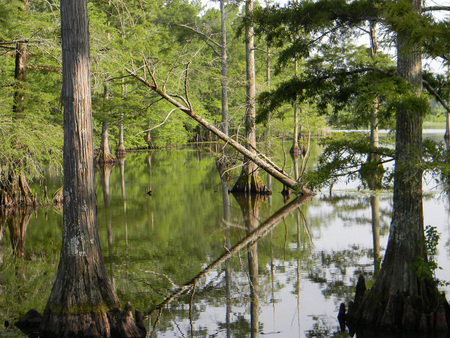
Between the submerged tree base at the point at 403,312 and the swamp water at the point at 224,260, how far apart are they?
434 mm

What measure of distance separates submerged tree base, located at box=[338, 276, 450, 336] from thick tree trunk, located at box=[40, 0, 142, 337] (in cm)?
306

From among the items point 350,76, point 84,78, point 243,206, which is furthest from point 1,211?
point 350,76

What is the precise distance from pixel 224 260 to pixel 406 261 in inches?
178

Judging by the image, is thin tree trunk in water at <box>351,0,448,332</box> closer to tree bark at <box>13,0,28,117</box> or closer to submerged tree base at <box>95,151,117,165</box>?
tree bark at <box>13,0,28,117</box>

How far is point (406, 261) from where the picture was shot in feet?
21.9

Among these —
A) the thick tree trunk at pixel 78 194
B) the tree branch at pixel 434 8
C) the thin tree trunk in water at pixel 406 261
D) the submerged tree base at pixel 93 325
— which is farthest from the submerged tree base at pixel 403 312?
the tree branch at pixel 434 8

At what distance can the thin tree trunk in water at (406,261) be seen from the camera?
650cm

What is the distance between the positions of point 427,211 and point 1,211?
12097 millimetres

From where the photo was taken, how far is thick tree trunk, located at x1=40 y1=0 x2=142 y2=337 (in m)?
6.56

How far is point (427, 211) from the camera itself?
51.0ft

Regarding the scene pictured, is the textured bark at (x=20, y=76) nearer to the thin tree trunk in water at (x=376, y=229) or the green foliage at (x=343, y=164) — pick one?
the thin tree trunk in water at (x=376, y=229)

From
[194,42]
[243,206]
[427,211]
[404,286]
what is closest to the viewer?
[404,286]

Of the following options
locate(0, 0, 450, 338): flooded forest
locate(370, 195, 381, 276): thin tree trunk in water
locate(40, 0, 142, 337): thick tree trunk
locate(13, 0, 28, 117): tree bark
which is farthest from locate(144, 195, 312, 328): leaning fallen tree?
locate(13, 0, 28, 117): tree bark

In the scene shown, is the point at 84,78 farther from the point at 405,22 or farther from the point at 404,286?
the point at 404,286
